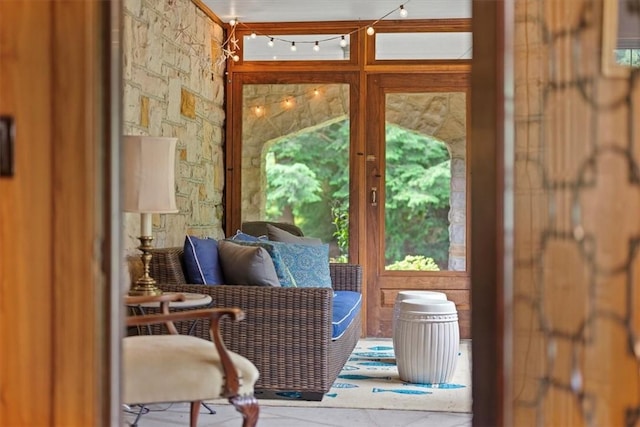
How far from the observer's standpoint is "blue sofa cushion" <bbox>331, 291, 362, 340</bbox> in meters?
4.49

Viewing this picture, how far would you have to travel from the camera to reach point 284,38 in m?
6.95

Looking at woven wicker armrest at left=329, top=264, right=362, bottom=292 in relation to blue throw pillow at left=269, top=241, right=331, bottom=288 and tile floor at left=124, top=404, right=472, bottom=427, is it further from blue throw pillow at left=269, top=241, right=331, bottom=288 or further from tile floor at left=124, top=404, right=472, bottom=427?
tile floor at left=124, top=404, right=472, bottom=427

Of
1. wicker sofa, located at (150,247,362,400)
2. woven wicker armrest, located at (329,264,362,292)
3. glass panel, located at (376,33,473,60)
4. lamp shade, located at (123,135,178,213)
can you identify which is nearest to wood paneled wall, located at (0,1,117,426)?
lamp shade, located at (123,135,178,213)

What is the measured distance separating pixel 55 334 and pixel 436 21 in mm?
5786

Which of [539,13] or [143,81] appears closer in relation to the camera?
[539,13]

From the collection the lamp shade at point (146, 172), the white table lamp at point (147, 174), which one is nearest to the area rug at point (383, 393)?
the white table lamp at point (147, 174)

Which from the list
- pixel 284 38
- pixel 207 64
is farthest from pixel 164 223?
pixel 284 38

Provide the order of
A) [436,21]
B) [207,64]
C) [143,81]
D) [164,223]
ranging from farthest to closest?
[436,21], [207,64], [164,223], [143,81]

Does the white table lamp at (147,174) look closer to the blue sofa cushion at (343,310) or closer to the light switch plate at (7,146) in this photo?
the blue sofa cushion at (343,310)

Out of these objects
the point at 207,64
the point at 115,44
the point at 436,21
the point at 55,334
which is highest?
the point at 436,21

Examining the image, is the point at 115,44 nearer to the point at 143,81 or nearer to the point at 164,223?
the point at 143,81

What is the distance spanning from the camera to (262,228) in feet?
21.5

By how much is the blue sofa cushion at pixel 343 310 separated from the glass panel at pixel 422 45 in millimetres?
2268

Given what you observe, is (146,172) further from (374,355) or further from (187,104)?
(374,355)
